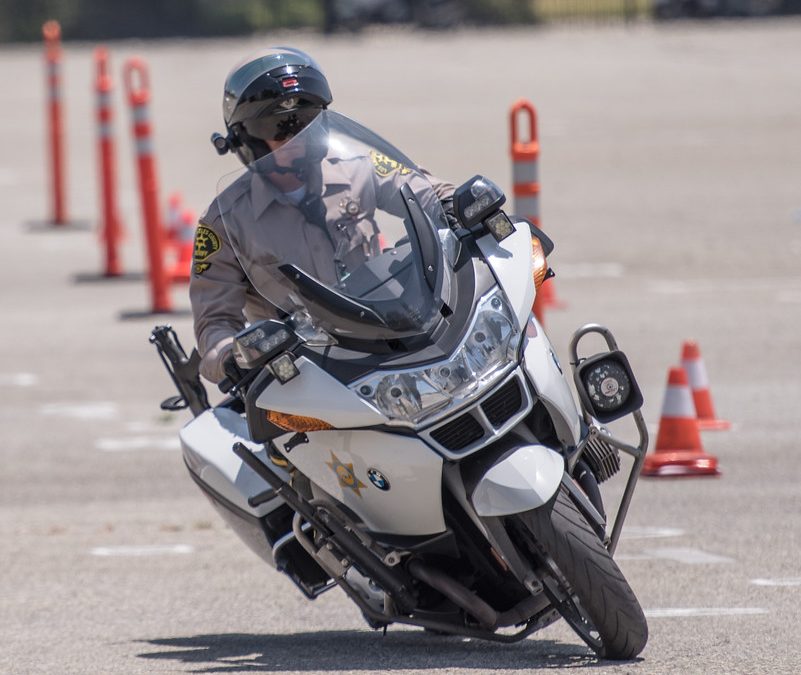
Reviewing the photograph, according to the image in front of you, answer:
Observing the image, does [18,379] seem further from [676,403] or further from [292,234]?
[292,234]

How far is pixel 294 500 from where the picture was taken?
Answer: 544cm

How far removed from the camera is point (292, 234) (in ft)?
17.6

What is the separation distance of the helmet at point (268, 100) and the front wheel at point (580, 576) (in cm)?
149

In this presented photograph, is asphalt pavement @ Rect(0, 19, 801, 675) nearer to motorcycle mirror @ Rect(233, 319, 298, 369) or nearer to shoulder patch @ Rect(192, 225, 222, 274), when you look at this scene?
motorcycle mirror @ Rect(233, 319, 298, 369)

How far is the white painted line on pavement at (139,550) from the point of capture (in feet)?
24.6

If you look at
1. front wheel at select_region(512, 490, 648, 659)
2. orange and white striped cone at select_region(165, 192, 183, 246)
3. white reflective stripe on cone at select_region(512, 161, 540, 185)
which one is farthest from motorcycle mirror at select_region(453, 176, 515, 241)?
orange and white striped cone at select_region(165, 192, 183, 246)

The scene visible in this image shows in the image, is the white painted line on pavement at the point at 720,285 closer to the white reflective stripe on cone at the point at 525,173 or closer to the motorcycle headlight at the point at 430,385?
the white reflective stripe on cone at the point at 525,173

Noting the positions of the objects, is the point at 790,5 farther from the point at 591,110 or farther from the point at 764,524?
the point at 764,524

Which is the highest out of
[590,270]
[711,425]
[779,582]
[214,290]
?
[214,290]

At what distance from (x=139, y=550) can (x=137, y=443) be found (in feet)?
7.17

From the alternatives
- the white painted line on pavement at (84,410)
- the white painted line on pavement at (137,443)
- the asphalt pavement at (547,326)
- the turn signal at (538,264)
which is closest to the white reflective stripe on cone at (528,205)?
the asphalt pavement at (547,326)

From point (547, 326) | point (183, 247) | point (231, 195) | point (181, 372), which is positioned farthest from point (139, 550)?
point (183, 247)

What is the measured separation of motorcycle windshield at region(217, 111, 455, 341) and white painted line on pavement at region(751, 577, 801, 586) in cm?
196

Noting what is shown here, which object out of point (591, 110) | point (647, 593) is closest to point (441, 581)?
point (647, 593)
